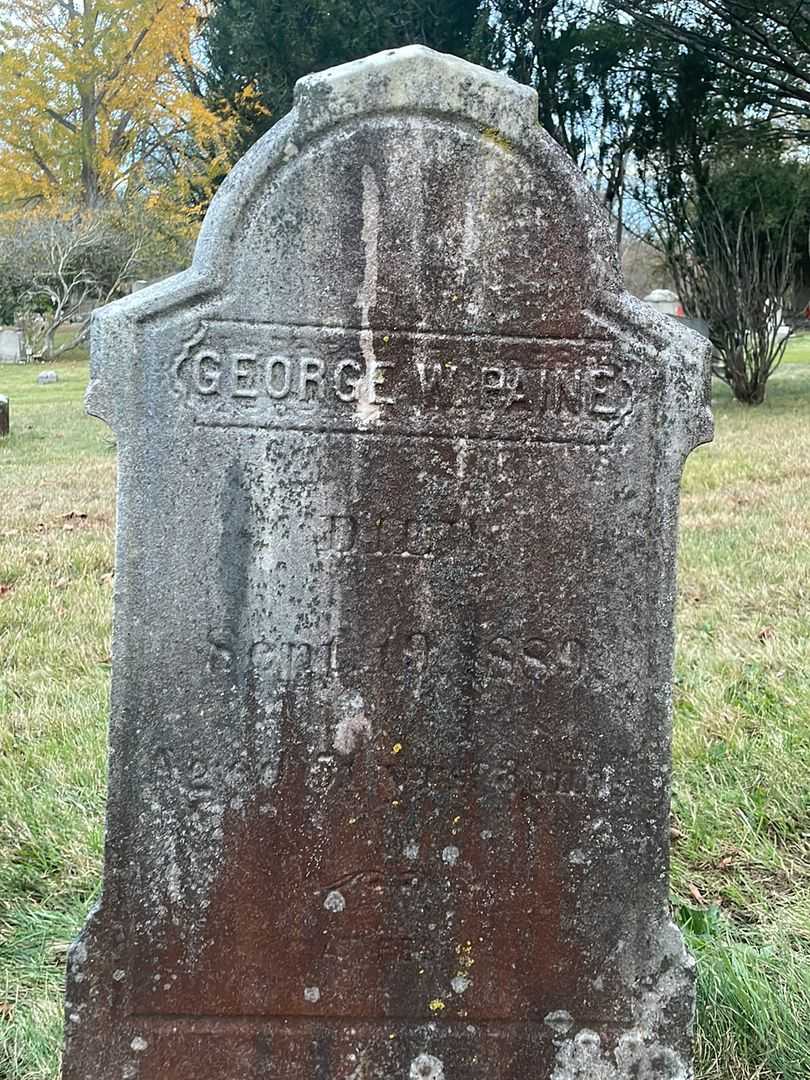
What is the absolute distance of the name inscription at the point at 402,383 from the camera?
1921 millimetres

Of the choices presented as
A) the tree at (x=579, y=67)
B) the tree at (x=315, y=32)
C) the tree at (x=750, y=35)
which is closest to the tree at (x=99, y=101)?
the tree at (x=315, y=32)

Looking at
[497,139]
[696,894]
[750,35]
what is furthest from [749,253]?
[497,139]

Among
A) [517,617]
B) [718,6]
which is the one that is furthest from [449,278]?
[718,6]

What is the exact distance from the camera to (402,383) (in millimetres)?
1947

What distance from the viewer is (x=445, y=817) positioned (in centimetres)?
206

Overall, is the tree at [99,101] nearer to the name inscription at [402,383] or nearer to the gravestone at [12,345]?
the gravestone at [12,345]

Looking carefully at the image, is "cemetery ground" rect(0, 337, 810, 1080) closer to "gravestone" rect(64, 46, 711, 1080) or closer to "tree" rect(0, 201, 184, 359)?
"gravestone" rect(64, 46, 711, 1080)

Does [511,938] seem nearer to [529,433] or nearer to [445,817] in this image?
[445,817]

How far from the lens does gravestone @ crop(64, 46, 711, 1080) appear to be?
Answer: 190cm

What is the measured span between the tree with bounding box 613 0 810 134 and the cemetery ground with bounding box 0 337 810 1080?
803 centimetres

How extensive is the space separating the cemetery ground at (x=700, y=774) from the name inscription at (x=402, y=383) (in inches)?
54.6

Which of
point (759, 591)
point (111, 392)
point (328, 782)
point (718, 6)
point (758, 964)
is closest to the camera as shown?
point (111, 392)

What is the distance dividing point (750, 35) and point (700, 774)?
39.3 feet

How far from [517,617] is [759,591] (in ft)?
11.7
